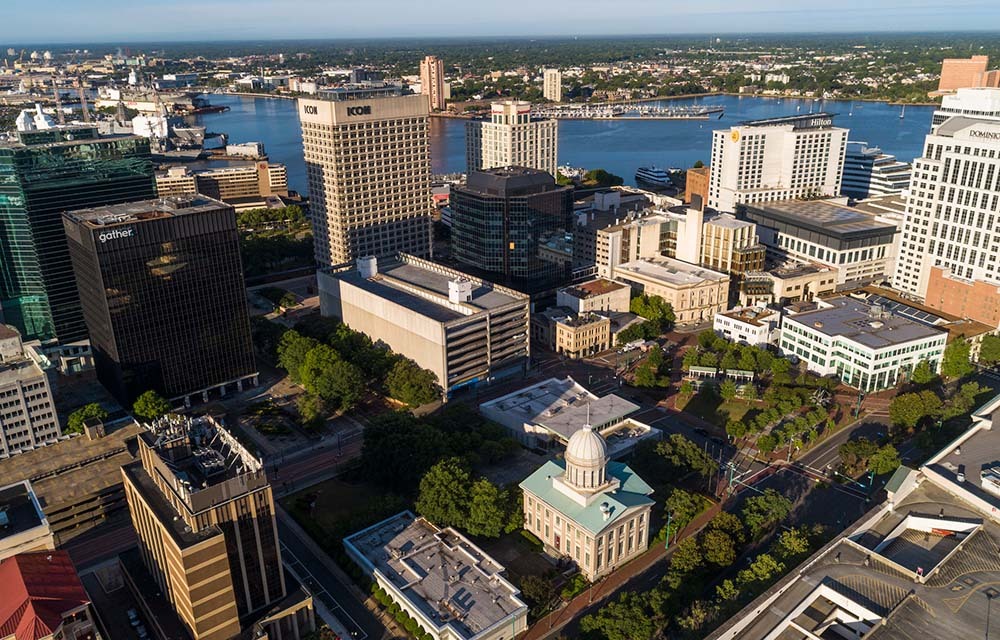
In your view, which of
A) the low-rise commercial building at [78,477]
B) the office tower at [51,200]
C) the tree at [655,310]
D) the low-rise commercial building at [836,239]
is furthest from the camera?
the low-rise commercial building at [836,239]

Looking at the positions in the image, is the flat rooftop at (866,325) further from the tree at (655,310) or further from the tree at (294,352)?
the tree at (294,352)

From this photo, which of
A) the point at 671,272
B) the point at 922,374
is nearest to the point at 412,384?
the point at 671,272

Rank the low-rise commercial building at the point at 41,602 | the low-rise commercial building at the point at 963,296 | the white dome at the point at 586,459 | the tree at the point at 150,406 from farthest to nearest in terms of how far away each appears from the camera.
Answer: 1. the low-rise commercial building at the point at 963,296
2. the tree at the point at 150,406
3. the white dome at the point at 586,459
4. the low-rise commercial building at the point at 41,602

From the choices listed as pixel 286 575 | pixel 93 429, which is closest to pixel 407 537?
pixel 286 575

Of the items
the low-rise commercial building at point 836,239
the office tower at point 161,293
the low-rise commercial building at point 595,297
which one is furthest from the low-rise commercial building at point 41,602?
the low-rise commercial building at point 836,239

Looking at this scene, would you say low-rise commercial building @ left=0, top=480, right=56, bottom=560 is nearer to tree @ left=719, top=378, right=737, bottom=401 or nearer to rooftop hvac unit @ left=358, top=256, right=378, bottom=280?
rooftop hvac unit @ left=358, top=256, right=378, bottom=280

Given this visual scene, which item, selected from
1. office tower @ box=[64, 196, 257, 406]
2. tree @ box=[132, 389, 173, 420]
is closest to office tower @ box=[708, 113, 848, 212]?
office tower @ box=[64, 196, 257, 406]

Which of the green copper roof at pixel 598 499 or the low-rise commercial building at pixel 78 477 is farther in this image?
the low-rise commercial building at pixel 78 477

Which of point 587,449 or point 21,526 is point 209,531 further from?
point 587,449
